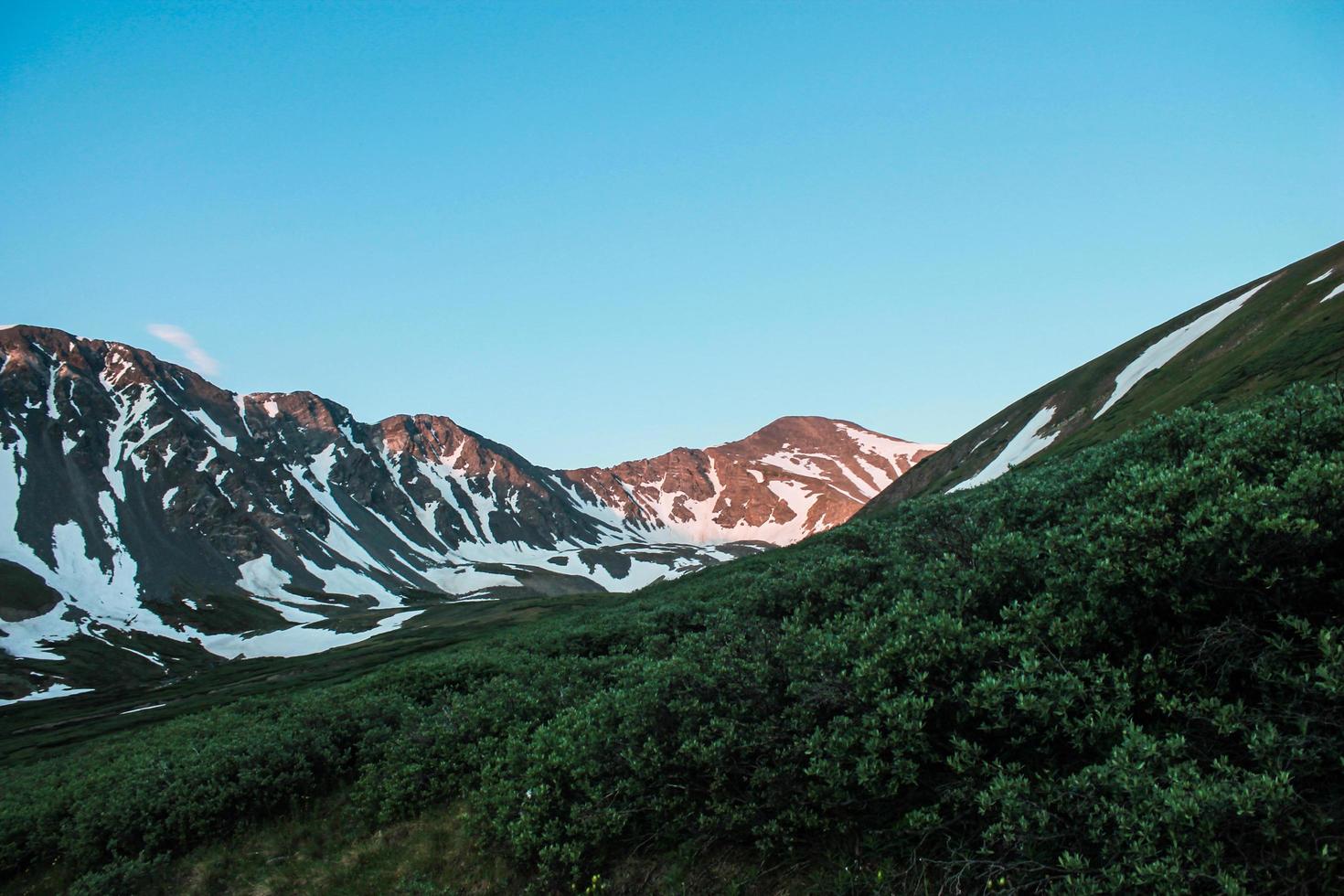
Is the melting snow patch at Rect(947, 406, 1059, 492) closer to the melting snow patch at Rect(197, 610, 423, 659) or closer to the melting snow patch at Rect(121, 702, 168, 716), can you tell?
the melting snow patch at Rect(121, 702, 168, 716)

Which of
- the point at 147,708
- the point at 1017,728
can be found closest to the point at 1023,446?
the point at 1017,728

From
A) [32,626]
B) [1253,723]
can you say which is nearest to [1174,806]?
[1253,723]

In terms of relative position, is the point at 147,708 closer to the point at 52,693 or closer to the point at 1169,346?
the point at 52,693

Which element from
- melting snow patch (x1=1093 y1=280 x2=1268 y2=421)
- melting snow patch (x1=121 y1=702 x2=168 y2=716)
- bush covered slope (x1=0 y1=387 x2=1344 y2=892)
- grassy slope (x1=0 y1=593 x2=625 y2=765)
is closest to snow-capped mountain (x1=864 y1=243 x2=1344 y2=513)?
melting snow patch (x1=1093 y1=280 x2=1268 y2=421)

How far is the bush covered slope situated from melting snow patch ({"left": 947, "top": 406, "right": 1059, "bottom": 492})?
236 ft

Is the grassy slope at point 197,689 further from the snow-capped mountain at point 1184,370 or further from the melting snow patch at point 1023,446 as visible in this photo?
the snow-capped mountain at point 1184,370

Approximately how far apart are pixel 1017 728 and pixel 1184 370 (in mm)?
74544

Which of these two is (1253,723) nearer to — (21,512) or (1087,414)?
(1087,414)

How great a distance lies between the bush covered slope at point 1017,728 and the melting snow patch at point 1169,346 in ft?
238

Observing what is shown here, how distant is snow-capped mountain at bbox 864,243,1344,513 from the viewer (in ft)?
162

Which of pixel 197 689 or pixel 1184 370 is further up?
pixel 1184 370

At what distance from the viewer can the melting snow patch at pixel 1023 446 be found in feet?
269

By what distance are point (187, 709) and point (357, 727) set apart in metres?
77.7

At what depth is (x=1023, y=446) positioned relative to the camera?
3396 inches
